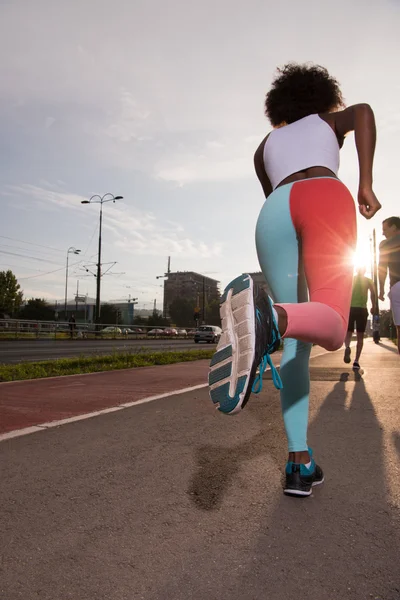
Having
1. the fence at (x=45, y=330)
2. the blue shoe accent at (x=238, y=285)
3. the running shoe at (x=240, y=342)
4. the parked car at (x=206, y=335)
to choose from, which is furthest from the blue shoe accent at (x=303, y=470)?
the parked car at (x=206, y=335)

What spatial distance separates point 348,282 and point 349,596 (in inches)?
45.8

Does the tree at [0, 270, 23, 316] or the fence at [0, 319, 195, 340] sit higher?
the tree at [0, 270, 23, 316]

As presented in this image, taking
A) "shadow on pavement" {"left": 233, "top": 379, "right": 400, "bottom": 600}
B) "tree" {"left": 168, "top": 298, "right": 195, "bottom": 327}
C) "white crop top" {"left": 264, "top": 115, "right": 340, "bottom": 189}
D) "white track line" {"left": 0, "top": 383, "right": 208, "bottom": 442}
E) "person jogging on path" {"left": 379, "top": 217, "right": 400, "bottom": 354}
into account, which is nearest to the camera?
"shadow on pavement" {"left": 233, "top": 379, "right": 400, "bottom": 600}

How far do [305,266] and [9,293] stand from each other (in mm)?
69135

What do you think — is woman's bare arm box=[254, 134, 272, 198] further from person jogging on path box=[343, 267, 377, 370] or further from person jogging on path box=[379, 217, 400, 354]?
person jogging on path box=[343, 267, 377, 370]

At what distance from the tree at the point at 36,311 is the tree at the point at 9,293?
11.9m

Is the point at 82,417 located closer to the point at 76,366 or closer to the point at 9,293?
the point at 76,366

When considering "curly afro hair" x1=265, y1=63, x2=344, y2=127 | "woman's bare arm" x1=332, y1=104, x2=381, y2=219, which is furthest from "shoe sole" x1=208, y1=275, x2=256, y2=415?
"curly afro hair" x1=265, y1=63, x2=344, y2=127

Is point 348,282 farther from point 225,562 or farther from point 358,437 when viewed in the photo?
point 358,437

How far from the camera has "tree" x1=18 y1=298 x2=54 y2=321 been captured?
78.9 metres

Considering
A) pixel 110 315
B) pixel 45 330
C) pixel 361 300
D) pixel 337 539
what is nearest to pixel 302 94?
pixel 337 539

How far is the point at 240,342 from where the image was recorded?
5.28 ft

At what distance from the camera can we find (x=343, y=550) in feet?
5.17

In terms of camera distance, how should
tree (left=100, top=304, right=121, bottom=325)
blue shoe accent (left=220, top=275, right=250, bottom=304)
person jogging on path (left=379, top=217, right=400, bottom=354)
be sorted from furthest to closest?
tree (left=100, top=304, right=121, bottom=325) → person jogging on path (left=379, top=217, right=400, bottom=354) → blue shoe accent (left=220, top=275, right=250, bottom=304)
